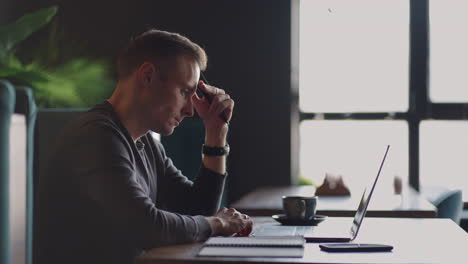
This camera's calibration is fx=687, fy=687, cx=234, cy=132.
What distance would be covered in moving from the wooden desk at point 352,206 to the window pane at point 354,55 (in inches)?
56.5

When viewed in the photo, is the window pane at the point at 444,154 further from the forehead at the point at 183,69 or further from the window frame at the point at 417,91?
the forehead at the point at 183,69

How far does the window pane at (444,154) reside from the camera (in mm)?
4695

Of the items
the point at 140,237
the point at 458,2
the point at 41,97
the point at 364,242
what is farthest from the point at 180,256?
the point at 458,2

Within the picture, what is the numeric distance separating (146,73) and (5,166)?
2.21 feet

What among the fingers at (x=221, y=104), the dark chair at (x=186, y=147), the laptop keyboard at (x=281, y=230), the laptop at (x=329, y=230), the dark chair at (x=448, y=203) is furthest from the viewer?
the dark chair at (x=186, y=147)

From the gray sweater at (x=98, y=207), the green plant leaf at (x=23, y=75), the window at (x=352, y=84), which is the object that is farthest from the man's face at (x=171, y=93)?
the window at (x=352, y=84)

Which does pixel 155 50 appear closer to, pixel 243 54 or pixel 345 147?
pixel 243 54

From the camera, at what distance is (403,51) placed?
187 inches

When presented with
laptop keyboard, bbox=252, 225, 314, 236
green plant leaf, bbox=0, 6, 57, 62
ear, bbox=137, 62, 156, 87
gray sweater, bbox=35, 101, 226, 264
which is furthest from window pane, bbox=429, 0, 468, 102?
gray sweater, bbox=35, 101, 226, 264

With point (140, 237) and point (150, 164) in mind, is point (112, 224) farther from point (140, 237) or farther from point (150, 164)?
point (150, 164)

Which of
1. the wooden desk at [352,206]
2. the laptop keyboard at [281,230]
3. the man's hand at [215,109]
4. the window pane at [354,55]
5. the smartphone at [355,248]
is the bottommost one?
the wooden desk at [352,206]

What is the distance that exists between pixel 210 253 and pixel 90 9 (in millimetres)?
3704

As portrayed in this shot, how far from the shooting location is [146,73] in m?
1.98

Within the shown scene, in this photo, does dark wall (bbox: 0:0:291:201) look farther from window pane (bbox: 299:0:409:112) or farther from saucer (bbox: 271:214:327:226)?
saucer (bbox: 271:214:327:226)
